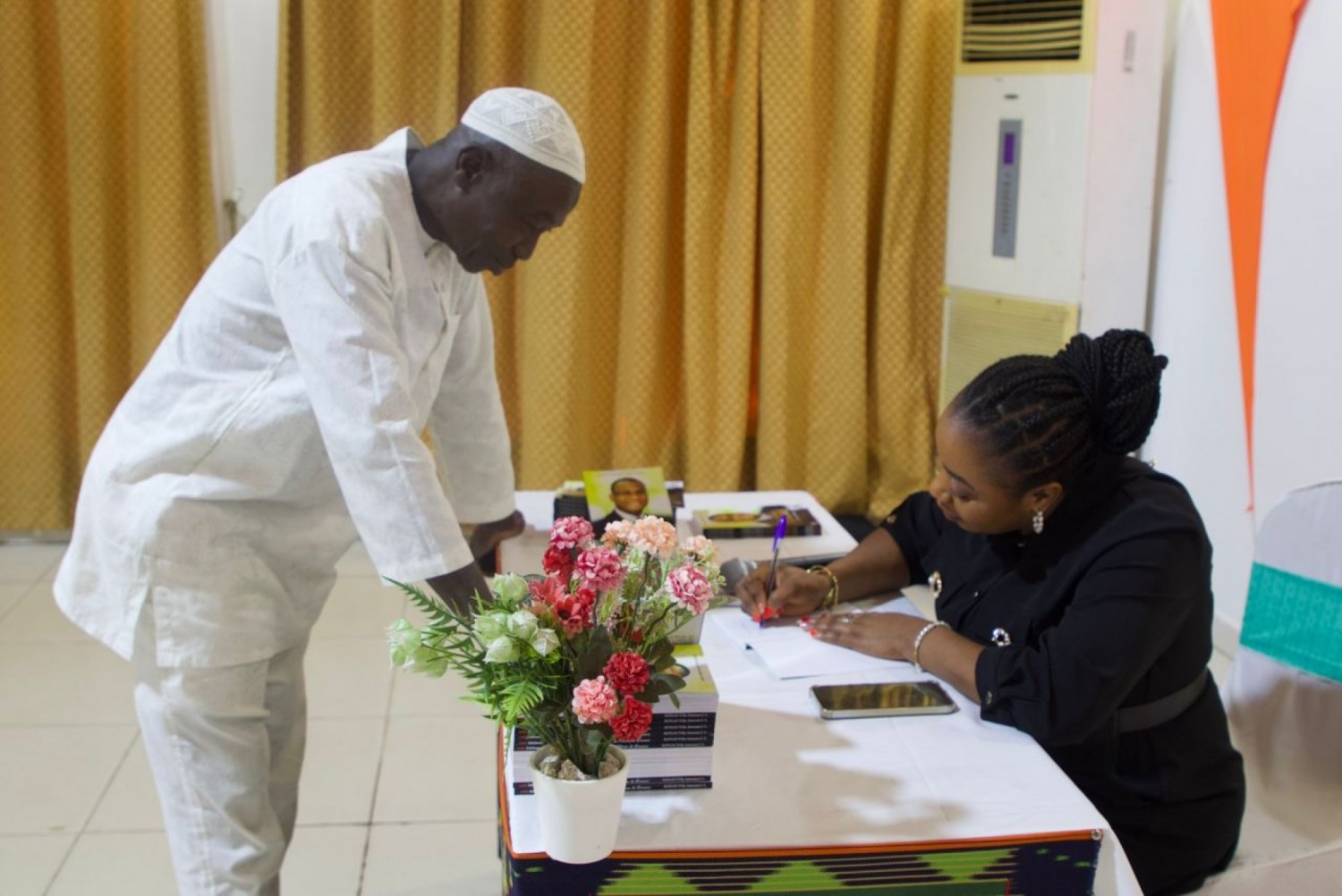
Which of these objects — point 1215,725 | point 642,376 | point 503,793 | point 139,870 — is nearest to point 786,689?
point 503,793

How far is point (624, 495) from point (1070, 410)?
858mm

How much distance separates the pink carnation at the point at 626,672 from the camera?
1143 millimetres

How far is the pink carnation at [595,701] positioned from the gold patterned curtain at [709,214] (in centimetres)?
301

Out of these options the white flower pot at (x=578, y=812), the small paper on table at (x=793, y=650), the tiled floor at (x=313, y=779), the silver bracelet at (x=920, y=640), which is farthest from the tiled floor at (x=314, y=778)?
the white flower pot at (x=578, y=812)

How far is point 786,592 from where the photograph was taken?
1891 millimetres

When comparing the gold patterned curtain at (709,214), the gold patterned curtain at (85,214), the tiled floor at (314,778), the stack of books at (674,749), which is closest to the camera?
the stack of books at (674,749)

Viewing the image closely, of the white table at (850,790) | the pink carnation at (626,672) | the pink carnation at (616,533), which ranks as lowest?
the white table at (850,790)

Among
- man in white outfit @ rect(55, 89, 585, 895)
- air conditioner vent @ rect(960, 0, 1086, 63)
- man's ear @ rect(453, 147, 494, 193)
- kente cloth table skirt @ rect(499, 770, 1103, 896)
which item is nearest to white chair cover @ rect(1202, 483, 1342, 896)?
kente cloth table skirt @ rect(499, 770, 1103, 896)

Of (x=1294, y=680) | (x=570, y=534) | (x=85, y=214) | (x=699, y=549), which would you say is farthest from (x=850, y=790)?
(x=85, y=214)

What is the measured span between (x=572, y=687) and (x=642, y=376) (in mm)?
3086

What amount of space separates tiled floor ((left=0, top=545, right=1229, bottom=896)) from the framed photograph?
78 centimetres

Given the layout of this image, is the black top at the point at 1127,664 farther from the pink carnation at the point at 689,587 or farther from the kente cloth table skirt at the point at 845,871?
the pink carnation at the point at 689,587

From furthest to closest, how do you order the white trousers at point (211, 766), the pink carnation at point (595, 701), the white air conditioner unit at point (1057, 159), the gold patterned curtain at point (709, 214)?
1. the gold patterned curtain at point (709, 214)
2. the white air conditioner unit at point (1057, 159)
3. the white trousers at point (211, 766)
4. the pink carnation at point (595, 701)

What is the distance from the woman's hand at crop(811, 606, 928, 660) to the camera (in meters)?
1.70
